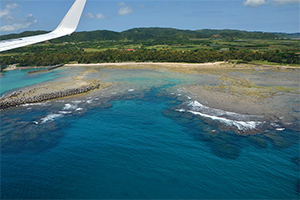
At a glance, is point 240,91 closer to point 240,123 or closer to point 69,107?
point 240,123

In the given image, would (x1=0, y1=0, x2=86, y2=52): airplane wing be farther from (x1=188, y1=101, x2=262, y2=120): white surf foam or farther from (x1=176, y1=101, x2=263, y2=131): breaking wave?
(x1=188, y1=101, x2=262, y2=120): white surf foam

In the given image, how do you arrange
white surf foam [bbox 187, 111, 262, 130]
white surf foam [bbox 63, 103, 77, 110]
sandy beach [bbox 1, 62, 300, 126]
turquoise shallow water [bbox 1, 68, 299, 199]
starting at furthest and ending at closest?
white surf foam [bbox 63, 103, 77, 110], sandy beach [bbox 1, 62, 300, 126], white surf foam [bbox 187, 111, 262, 130], turquoise shallow water [bbox 1, 68, 299, 199]

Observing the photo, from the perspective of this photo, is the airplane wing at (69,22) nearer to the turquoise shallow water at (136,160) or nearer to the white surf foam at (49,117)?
the turquoise shallow water at (136,160)

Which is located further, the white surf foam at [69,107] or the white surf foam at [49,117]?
the white surf foam at [69,107]

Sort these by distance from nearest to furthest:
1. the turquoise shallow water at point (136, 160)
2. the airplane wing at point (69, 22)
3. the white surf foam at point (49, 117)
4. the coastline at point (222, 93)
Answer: the airplane wing at point (69, 22) → the turquoise shallow water at point (136, 160) → the white surf foam at point (49, 117) → the coastline at point (222, 93)

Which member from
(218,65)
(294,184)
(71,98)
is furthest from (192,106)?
(218,65)

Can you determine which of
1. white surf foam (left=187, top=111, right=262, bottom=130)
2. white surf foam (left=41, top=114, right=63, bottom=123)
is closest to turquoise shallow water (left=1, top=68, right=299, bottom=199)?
white surf foam (left=41, top=114, right=63, bottom=123)

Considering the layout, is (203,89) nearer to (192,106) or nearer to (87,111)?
(192,106)

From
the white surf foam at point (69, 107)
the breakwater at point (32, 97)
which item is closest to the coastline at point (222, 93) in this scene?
the breakwater at point (32, 97)
